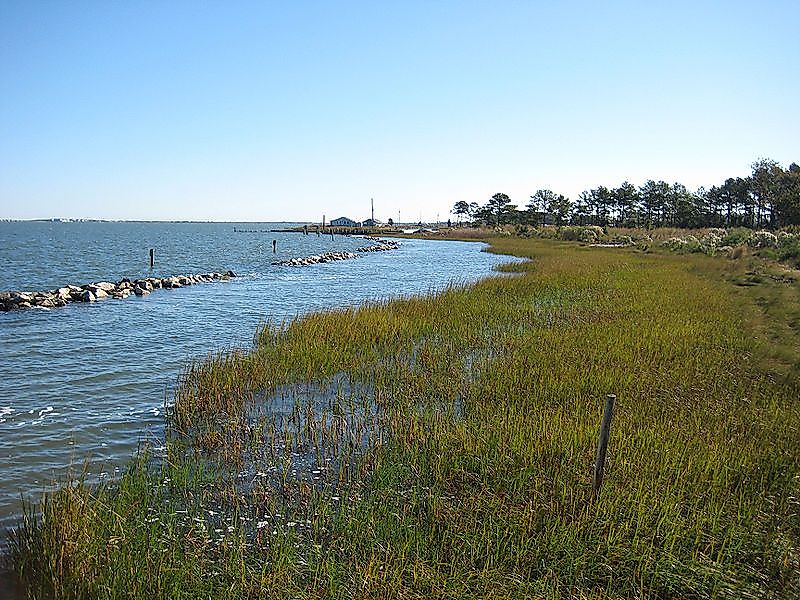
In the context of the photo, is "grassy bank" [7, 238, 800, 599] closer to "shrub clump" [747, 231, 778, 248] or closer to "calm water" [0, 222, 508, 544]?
"calm water" [0, 222, 508, 544]

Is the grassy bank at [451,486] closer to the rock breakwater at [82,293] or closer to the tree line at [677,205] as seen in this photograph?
the rock breakwater at [82,293]

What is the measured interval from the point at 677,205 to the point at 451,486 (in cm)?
9479

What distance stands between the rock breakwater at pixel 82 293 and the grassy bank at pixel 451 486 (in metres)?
13.9

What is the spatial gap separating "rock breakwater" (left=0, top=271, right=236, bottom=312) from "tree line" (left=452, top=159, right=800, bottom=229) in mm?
59600

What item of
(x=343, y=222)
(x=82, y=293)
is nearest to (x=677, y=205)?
(x=82, y=293)

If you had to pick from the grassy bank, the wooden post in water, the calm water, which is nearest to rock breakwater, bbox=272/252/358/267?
the calm water

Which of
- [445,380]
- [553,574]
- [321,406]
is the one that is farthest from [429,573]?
[445,380]

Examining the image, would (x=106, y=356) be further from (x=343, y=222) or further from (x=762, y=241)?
(x=343, y=222)

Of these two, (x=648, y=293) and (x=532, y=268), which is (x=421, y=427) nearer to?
(x=648, y=293)

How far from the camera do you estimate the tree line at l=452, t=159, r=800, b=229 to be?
6900 cm

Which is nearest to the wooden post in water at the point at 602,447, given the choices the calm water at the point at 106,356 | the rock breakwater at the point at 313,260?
the calm water at the point at 106,356

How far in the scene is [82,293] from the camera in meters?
24.7

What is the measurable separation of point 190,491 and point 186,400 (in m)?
3.32

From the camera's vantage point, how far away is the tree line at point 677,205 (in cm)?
6900
